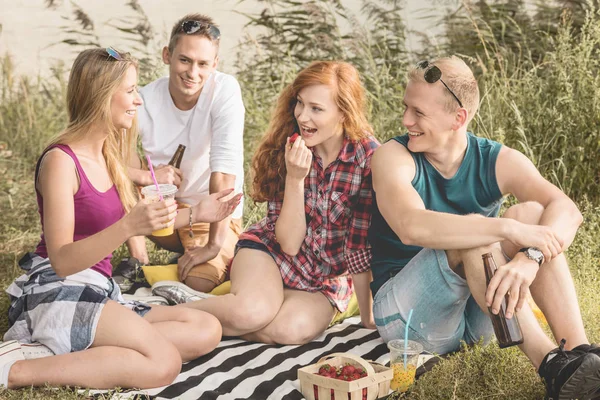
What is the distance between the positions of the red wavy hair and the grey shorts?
1.08 metres

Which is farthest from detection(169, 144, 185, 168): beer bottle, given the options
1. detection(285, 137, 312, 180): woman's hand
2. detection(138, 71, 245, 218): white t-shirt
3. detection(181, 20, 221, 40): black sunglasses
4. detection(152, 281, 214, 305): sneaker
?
detection(285, 137, 312, 180): woman's hand

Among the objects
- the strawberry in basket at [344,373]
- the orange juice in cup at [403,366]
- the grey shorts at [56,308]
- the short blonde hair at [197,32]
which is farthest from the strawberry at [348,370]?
the short blonde hair at [197,32]

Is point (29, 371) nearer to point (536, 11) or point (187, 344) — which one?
point (187, 344)

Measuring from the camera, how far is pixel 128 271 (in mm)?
4883

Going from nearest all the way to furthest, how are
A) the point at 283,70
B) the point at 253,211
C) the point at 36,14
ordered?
the point at 253,211
the point at 283,70
the point at 36,14

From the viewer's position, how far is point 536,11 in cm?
743

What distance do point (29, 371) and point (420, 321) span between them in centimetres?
167

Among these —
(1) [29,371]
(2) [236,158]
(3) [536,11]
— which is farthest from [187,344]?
(3) [536,11]

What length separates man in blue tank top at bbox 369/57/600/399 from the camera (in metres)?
3.21

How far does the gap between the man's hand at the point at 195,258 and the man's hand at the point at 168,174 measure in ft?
1.40

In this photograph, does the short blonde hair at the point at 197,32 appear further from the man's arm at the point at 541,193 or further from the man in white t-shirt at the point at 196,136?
the man's arm at the point at 541,193

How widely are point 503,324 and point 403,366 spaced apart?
0.48 meters

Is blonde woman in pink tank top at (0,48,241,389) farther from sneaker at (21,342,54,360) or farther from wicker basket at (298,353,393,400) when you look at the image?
wicker basket at (298,353,393,400)

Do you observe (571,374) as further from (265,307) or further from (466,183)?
(265,307)
